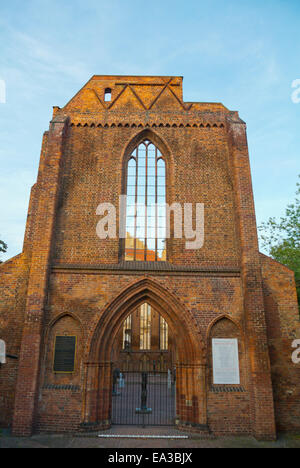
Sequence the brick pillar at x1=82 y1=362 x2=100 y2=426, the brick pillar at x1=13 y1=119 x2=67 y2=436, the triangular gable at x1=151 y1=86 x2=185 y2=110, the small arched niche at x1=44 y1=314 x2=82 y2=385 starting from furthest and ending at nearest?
the triangular gable at x1=151 y1=86 x2=185 y2=110 → the small arched niche at x1=44 y1=314 x2=82 y2=385 → the brick pillar at x1=82 y1=362 x2=100 y2=426 → the brick pillar at x1=13 y1=119 x2=67 y2=436

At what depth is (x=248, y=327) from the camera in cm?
932

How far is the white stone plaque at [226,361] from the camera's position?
9191mm

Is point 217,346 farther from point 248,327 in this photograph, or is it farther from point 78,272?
point 78,272

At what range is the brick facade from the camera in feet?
29.2

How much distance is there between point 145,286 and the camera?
32.7ft

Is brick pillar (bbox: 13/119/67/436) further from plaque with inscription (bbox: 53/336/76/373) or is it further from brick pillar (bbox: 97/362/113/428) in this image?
brick pillar (bbox: 97/362/113/428)

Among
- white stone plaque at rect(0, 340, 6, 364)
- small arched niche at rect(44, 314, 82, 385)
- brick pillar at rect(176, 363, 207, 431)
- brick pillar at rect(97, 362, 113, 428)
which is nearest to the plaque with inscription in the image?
small arched niche at rect(44, 314, 82, 385)

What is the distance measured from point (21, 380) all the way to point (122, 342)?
17821 mm

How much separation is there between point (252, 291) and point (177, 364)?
3190mm

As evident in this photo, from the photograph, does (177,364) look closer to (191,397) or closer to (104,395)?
(191,397)

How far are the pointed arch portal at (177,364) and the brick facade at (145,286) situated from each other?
1.2 inches

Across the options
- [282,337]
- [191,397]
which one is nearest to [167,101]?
[282,337]

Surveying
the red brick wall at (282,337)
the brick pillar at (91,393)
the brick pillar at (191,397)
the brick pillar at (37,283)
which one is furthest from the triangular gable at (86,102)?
the brick pillar at (191,397)

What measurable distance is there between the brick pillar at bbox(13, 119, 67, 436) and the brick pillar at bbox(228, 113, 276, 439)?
5.98 meters
